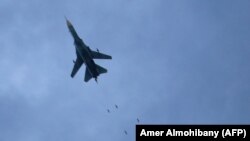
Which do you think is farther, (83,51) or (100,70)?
(100,70)

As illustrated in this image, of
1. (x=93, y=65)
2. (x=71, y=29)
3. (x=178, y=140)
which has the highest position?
(x=71, y=29)

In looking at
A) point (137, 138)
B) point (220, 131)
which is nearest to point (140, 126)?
point (137, 138)

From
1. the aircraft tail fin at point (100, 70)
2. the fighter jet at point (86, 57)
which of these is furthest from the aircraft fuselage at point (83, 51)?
the aircraft tail fin at point (100, 70)

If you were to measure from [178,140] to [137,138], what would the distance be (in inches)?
255

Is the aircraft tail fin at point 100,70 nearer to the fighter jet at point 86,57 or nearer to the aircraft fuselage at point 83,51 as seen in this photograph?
the fighter jet at point 86,57

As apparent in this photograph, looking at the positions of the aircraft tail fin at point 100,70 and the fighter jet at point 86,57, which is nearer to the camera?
the fighter jet at point 86,57

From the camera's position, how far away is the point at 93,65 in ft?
350

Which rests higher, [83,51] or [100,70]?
[83,51]

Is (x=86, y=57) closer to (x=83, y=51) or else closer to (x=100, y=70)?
(x=83, y=51)

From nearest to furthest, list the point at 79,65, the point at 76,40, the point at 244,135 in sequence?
the point at 244,135 → the point at 76,40 → the point at 79,65

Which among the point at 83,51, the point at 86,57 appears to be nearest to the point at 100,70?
the point at 86,57

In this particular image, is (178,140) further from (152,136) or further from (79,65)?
(79,65)

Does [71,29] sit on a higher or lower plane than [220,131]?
higher

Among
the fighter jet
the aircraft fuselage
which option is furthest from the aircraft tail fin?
the aircraft fuselage
